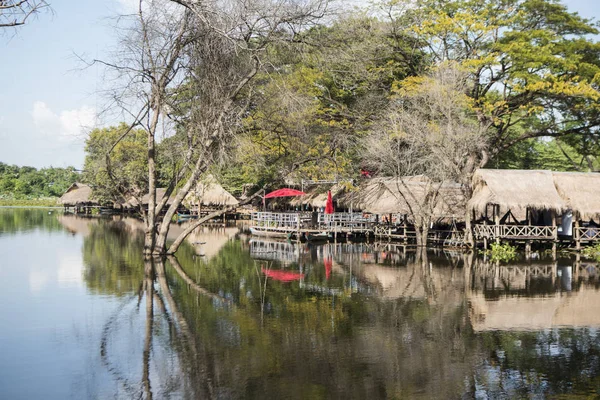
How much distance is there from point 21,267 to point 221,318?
1060 centimetres

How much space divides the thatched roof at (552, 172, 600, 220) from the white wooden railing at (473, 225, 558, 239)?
1.36m

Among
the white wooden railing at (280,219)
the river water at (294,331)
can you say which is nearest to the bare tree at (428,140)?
the white wooden railing at (280,219)

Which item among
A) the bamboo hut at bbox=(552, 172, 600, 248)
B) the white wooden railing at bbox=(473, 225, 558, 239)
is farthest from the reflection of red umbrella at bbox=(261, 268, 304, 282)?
the bamboo hut at bbox=(552, 172, 600, 248)

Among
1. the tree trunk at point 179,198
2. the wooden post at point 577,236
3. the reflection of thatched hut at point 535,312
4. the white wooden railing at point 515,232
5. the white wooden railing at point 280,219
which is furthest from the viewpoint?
the white wooden railing at point 280,219

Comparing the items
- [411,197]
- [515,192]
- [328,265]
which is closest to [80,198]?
[411,197]

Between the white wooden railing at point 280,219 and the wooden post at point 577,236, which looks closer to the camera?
the wooden post at point 577,236

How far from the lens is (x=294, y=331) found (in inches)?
400

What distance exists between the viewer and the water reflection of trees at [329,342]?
7449 mm

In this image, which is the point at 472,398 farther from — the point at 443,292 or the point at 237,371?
the point at 443,292

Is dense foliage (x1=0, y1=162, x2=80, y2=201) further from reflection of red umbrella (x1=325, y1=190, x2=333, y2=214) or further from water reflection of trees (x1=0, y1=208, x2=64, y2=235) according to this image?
reflection of red umbrella (x1=325, y1=190, x2=333, y2=214)

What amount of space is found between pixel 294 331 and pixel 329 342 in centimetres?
89

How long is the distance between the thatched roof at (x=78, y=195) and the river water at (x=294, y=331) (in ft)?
166

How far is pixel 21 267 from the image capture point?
61.0ft

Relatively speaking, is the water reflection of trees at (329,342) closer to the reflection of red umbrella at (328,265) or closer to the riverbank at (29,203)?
the reflection of red umbrella at (328,265)
